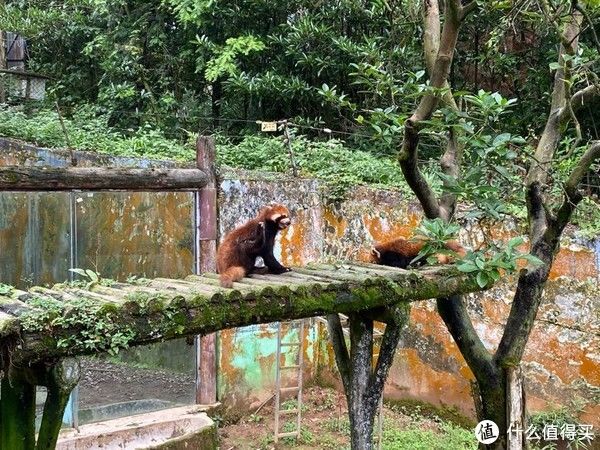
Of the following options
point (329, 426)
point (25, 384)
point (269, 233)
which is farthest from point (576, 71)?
point (329, 426)

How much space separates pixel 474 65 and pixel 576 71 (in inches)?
238

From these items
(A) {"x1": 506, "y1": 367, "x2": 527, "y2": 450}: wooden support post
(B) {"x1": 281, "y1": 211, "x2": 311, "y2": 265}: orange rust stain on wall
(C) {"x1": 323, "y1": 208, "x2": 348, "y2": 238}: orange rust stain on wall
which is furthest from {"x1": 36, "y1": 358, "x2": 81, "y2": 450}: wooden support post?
(C) {"x1": 323, "y1": 208, "x2": 348, "y2": 238}: orange rust stain on wall

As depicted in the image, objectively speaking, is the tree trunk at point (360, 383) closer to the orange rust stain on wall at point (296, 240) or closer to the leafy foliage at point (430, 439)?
the leafy foliage at point (430, 439)

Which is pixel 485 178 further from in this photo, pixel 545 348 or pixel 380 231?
pixel 380 231

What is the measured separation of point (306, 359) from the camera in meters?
7.99

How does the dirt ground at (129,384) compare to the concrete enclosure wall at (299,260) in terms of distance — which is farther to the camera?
the dirt ground at (129,384)

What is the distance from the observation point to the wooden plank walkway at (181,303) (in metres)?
2.86

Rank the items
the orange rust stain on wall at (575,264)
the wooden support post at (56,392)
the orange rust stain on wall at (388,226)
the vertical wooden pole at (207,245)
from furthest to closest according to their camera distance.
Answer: the orange rust stain on wall at (388,226) < the vertical wooden pole at (207,245) < the orange rust stain on wall at (575,264) < the wooden support post at (56,392)

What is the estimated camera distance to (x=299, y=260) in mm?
7895

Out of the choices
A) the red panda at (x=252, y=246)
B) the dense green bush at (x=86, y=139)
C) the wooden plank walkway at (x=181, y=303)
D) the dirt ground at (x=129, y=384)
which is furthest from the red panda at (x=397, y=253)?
the dense green bush at (x=86, y=139)

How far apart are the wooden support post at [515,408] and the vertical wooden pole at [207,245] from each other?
10.5 ft

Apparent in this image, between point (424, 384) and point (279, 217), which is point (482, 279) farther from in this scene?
point (424, 384)

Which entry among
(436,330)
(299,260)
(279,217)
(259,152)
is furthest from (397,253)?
(259,152)

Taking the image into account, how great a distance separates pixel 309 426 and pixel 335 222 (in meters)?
2.34
